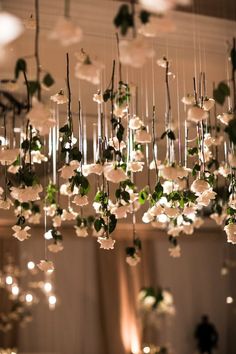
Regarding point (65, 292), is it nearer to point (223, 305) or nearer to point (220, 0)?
point (223, 305)

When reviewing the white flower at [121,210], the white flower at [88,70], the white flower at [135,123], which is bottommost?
the white flower at [121,210]

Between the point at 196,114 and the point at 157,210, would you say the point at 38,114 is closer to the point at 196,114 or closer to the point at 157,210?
the point at 196,114

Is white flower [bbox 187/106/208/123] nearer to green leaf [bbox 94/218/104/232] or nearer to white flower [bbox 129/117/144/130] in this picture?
white flower [bbox 129/117/144/130]

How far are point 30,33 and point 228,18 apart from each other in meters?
1.38

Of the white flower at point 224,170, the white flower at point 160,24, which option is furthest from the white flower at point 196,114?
the white flower at point 224,170

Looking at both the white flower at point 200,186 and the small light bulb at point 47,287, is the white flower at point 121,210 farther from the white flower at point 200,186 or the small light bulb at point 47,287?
the small light bulb at point 47,287

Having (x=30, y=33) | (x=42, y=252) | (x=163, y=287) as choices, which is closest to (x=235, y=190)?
(x=30, y=33)

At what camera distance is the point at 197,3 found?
4.79 metres

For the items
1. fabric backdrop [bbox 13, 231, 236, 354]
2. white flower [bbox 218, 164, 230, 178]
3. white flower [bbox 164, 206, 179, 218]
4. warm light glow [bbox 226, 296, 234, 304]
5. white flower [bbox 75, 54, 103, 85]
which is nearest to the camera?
white flower [bbox 75, 54, 103, 85]

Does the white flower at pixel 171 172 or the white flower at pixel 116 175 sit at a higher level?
the white flower at pixel 171 172

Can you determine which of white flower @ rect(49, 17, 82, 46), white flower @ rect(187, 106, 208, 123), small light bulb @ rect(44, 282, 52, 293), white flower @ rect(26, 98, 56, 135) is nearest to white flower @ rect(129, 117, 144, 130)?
white flower @ rect(187, 106, 208, 123)

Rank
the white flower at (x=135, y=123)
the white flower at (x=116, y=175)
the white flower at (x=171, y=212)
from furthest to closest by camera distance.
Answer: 1. the white flower at (x=171, y=212)
2. the white flower at (x=135, y=123)
3. the white flower at (x=116, y=175)

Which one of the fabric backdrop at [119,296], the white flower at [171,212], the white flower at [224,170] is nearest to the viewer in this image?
the white flower at [171,212]

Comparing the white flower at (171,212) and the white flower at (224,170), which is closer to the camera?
the white flower at (171,212)
